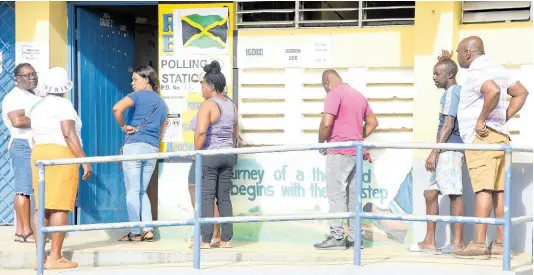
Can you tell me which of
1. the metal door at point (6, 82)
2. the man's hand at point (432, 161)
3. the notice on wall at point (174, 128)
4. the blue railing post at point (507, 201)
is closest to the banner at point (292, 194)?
the notice on wall at point (174, 128)

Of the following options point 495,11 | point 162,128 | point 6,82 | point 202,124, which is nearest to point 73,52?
point 6,82

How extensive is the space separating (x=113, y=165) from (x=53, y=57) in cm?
135

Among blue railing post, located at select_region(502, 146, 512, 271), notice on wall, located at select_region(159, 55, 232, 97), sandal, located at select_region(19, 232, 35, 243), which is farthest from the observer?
notice on wall, located at select_region(159, 55, 232, 97)

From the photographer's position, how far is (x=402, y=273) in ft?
24.1

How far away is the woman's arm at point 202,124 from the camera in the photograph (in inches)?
341

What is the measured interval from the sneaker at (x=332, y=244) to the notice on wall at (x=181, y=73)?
7.15ft

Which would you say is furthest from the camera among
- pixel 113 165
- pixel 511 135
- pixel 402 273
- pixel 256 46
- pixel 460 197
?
pixel 113 165

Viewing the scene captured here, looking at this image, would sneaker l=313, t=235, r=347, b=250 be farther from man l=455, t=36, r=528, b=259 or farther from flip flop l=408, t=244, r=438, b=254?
man l=455, t=36, r=528, b=259

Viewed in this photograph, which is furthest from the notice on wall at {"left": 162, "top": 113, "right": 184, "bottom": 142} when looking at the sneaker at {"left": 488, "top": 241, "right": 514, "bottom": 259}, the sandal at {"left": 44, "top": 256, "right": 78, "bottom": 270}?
the sneaker at {"left": 488, "top": 241, "right": 514, "bottom": 259}

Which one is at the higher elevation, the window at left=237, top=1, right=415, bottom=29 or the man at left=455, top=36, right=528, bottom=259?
the window at left=237, top=1, right=415, bottom=29

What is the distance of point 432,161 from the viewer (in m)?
8.30

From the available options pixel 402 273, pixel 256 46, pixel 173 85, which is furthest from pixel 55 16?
pixel 402 273

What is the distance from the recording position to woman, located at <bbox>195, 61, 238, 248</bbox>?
28.5 ft

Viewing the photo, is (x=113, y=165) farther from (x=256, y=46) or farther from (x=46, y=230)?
(x=46, y=230)
